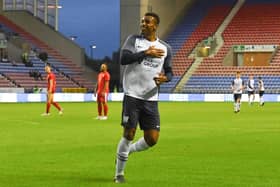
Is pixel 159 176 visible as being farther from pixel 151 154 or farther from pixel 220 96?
pixel 220 96

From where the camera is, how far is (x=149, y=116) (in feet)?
35.2

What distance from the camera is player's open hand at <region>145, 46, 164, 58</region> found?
10438 millimetres

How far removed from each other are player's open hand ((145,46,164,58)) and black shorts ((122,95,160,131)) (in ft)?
2.25

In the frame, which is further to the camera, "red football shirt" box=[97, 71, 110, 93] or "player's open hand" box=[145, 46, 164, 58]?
"red football shirt" box=[97, 71, 110, 93]

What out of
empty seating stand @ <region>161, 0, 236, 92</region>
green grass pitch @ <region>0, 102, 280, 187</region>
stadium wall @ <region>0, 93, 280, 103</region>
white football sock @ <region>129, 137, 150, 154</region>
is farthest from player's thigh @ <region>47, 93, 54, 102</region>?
empty seating stand @ <region>161, 0, 236, 92</region>

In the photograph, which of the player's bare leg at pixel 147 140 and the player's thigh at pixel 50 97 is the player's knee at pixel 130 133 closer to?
the player's bare leg at pixel 147 140

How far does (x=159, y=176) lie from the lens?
1161 centimetres

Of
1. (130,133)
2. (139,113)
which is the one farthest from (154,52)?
(130,133)

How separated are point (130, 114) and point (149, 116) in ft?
1.01

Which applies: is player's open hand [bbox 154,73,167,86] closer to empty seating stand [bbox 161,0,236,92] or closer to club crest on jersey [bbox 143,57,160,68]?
club crest on jersey [bbox 143,57,160,68]

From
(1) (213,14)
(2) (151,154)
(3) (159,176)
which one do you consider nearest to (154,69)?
(3) (159,176)

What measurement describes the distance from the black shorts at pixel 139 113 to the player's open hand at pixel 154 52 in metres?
0.68

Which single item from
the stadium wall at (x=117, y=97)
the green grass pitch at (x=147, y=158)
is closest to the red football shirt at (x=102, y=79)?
the green grass pitch at (x=147, y=158)

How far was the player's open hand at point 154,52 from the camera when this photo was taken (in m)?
10.4
